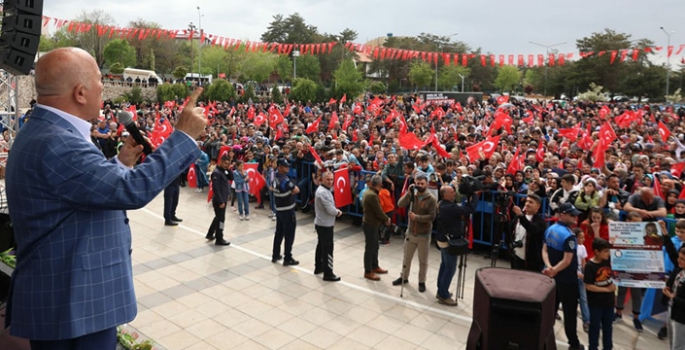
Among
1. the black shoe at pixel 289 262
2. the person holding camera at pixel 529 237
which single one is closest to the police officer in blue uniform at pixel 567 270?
the person holding camera at pixel 529 237

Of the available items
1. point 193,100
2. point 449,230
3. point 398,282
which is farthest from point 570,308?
point 193,100

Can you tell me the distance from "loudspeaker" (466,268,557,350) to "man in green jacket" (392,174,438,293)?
10.8ft

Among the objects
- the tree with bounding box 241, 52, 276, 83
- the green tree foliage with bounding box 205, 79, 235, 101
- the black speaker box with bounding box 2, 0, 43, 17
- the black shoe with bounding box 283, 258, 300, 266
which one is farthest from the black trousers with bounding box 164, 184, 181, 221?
the tree with bounding box 241, 52, 276, 83

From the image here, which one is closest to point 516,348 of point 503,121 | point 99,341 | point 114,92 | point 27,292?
point 99,341

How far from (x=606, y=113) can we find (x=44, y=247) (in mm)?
26222

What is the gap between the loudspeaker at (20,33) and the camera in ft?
16.7

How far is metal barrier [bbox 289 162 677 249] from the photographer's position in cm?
776

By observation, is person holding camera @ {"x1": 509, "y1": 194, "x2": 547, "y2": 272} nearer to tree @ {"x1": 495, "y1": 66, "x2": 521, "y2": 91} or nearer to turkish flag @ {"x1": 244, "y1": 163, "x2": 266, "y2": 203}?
turkish flag @ {"x1": 244, "y1": 163, "x2": 266, "y2": 203}

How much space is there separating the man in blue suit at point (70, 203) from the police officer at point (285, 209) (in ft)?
22.5

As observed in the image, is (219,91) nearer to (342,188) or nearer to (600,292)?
(342,188)

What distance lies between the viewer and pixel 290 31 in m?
93.9

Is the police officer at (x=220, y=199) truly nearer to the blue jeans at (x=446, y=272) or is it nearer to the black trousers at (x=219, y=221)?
the black trousers at (x=219, y=221)

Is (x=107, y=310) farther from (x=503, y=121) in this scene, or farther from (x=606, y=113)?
(x=606, y=113)

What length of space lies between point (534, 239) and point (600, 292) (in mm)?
1573
